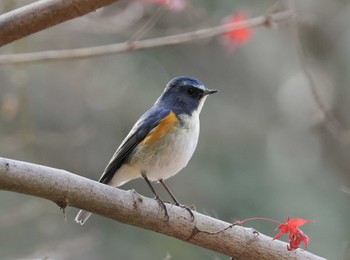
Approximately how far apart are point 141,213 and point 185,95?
5.10 ft

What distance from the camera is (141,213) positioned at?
3.23 m

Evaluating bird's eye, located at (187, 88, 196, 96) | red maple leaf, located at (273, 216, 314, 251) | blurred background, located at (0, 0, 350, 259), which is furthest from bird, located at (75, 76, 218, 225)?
blurred background, located at (0, 0, 350, 259)

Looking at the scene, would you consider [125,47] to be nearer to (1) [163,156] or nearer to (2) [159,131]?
(2) [159,131]

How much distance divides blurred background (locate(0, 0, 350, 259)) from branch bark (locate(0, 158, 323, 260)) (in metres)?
3.92

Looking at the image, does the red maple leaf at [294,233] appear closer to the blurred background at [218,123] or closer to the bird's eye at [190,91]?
the bird's eye at [190,91]

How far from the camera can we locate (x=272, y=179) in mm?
8344

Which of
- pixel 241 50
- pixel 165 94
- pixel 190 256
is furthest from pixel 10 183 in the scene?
pixel 241 50

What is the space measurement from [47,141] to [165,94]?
2838mm

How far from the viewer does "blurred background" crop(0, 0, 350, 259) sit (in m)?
7.76

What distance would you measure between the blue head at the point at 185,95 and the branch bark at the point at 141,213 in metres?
1.23

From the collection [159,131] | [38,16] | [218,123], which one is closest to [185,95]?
[159,131]

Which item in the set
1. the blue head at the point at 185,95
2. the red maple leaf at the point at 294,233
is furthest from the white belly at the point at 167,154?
the red maple leaf at the point at 294,233

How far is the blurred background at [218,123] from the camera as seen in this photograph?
7.76 m

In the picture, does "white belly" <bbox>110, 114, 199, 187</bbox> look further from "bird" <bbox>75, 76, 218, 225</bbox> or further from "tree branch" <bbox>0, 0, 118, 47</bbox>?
"tree branch" <bbox>0, 0, 118, 47</bbox>
